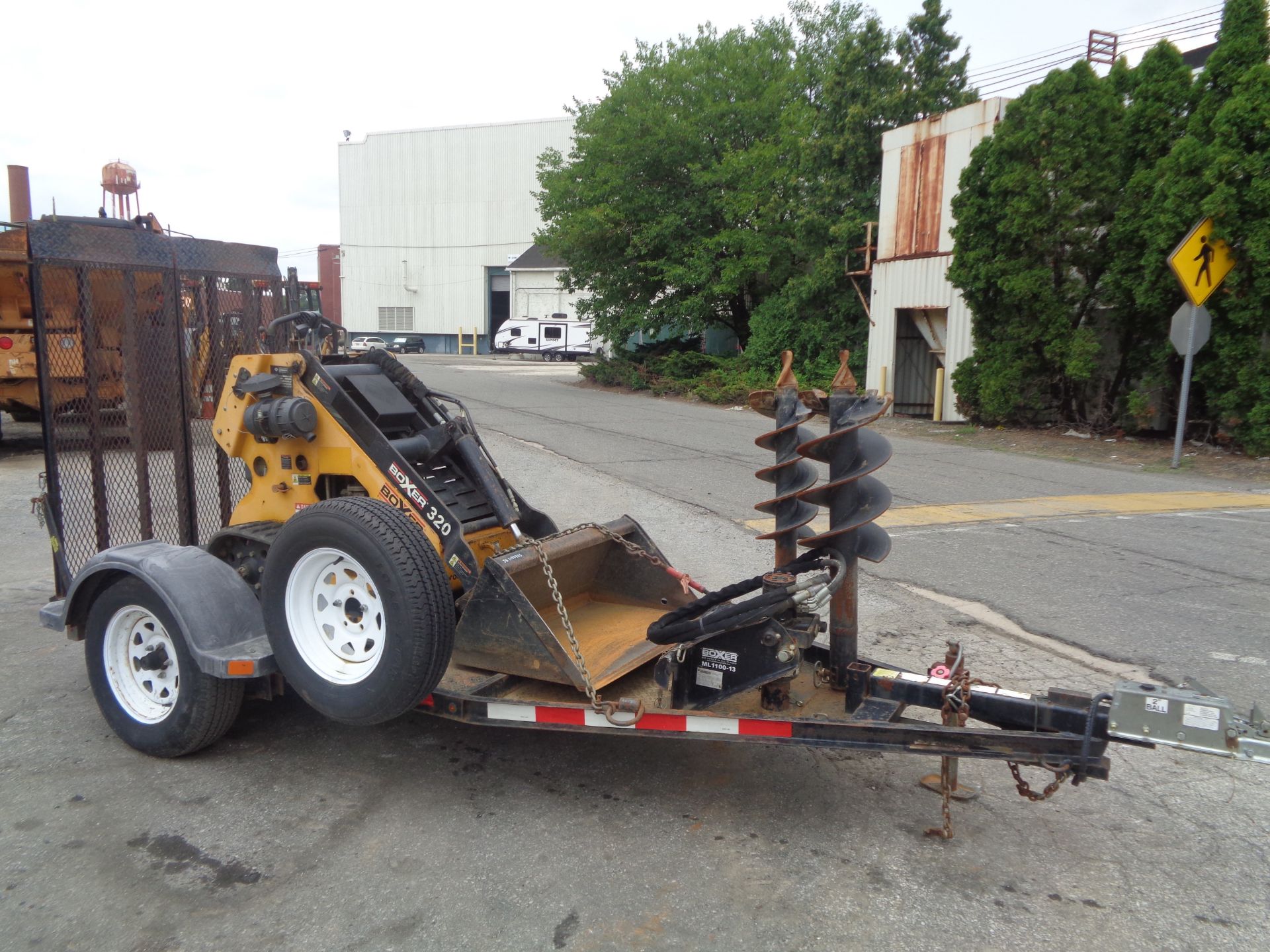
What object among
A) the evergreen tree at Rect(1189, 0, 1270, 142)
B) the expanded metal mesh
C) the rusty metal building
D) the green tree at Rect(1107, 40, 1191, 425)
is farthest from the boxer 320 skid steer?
the rusty metal building

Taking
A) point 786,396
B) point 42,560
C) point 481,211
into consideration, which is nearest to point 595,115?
point 42,560

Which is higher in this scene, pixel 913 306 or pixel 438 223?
pixel 438 223

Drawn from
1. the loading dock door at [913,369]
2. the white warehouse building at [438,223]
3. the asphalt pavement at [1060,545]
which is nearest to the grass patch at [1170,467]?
the asphalt pavement at [1060,545]

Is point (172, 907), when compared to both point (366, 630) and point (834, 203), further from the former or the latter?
point (834, 203)

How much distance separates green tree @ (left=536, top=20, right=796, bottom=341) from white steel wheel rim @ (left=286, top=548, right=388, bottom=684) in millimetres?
23002

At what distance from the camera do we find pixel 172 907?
332cm

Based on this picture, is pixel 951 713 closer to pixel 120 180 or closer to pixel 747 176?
pixel 120 180

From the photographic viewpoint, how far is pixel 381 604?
3.92 m

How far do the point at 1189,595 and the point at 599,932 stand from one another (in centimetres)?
597

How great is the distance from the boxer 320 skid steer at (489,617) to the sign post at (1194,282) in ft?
40.6

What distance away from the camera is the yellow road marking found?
1004cm

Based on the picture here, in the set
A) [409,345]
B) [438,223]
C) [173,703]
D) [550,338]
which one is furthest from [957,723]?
[438,223]

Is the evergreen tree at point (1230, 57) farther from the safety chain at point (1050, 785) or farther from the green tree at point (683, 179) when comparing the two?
the safety chain at point (1050, 785)

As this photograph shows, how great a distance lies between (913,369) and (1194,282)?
27.1ft
